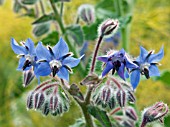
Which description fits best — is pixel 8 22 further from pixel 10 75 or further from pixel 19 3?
pixel 19 3

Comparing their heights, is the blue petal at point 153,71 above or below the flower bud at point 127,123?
above

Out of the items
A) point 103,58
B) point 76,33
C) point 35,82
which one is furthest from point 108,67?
point 35,82

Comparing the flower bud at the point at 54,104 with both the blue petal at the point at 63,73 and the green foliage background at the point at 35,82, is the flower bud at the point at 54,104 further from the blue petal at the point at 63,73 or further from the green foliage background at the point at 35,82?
the green foliage background at the point at 35,82

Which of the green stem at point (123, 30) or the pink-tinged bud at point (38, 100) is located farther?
the green stem at point (123, 30)

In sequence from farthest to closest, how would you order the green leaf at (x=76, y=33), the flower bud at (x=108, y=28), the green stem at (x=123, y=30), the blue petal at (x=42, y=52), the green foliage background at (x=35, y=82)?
the green foliage background at (x=35, y=82) < the green stem at (x=123, y=30) < the green leaf at (x=76, y=33) < the flower bud at (x=108, y=28) < the blue petal at (x=42, y=52)

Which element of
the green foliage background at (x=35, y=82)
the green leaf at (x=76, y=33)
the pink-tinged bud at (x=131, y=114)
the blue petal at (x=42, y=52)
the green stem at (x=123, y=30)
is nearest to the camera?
the blue petal at (x=42, y=52)

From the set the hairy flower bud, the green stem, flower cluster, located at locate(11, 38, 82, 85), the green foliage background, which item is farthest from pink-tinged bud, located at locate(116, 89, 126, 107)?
the green foliage background

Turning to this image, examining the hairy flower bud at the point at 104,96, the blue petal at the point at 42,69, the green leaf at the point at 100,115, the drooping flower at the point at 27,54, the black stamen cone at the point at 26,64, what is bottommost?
the green leaf at the point at 100,115

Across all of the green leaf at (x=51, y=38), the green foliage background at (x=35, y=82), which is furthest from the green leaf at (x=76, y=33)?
the green foliage background at (x=35, y=82)
